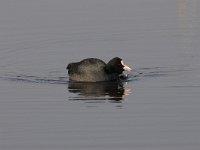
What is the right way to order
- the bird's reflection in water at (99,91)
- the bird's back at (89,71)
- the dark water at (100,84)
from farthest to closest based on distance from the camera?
1. the bird's back at (89,71)
2. the bird's reflection in water at (99,91)
3. the dark water at (100,84)

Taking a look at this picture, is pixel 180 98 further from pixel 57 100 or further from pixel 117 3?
pixel 117 3

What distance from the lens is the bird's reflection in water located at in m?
20.6

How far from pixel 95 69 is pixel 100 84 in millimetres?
519

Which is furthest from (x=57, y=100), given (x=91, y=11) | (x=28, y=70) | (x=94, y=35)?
(x=91, y=11)

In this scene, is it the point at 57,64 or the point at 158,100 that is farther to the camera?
the point at 57,64

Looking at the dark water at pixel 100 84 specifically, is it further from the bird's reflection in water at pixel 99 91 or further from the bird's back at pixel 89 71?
the bird's back at pixel 89 71

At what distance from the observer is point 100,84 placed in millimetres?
23172

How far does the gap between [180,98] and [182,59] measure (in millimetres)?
5285

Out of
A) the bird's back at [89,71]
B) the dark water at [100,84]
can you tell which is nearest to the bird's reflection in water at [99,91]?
the dark water at [100,84]

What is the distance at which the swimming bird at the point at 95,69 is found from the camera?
23.3 meters

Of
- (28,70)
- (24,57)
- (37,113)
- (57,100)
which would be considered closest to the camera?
(37,113)

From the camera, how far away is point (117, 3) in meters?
33.8

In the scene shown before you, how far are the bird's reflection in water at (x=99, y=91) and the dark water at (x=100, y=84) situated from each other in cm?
3

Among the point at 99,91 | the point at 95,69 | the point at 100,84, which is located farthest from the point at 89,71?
the point at 99,91
